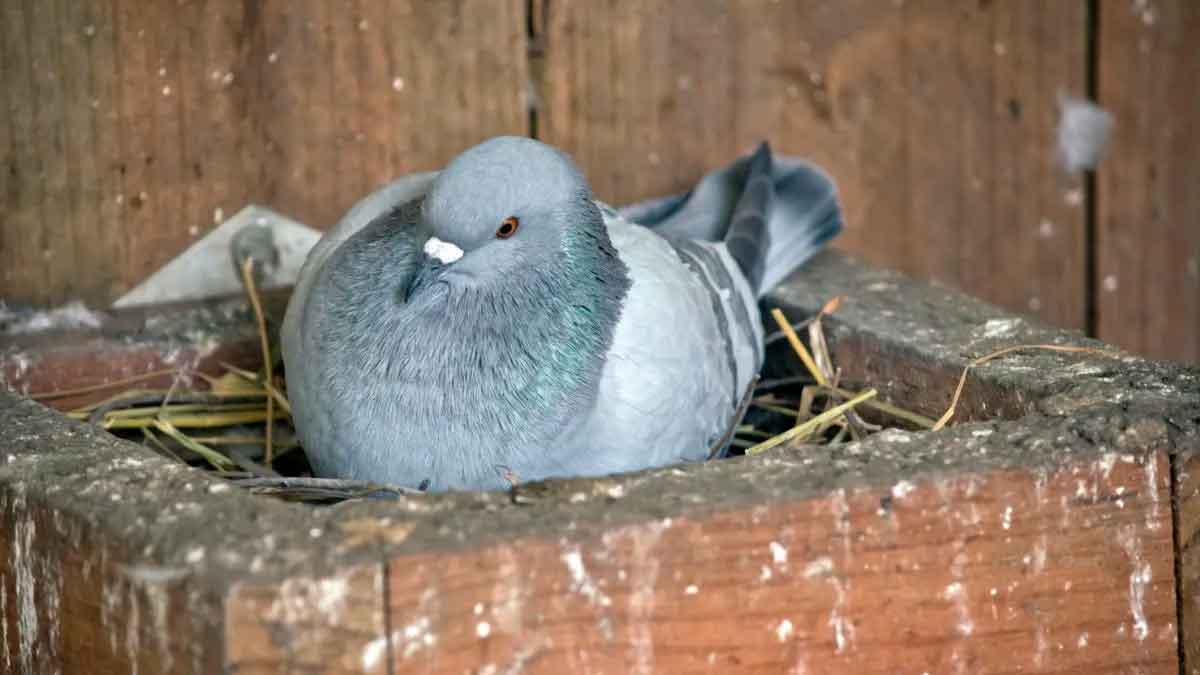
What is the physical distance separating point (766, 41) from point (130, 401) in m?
1.60

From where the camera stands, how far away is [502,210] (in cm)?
257

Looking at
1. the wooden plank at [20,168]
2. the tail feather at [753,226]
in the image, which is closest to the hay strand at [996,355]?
the tail feather at [753,226]

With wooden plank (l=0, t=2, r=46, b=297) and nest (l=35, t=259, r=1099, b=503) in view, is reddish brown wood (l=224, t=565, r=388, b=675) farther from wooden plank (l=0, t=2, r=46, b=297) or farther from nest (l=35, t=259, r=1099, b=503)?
wooden plank (l=0, t=2, r=46, b=297)

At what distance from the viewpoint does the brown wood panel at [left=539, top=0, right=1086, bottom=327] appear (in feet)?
12.2

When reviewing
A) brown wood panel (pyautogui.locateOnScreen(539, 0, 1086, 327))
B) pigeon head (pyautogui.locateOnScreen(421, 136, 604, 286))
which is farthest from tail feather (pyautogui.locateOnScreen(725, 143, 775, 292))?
pigeon head (pyautogui.locateOnScreen(421, 136, 604, 286))

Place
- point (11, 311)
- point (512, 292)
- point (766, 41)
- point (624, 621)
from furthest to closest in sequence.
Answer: point (766, 41) < point (11, 311) < point (512, 292) < point (624, 621)

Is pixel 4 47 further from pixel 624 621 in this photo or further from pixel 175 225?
pixel 624 621

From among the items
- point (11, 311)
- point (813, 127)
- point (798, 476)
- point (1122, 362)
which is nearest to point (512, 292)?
point (798, 476)

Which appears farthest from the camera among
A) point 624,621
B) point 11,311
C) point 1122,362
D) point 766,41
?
point 766,41

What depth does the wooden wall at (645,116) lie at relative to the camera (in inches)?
131

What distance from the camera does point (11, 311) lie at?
3.32 metres

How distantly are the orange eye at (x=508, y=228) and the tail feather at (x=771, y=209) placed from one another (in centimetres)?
91

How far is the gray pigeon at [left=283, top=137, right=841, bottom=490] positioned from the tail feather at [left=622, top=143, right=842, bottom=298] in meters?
0.72

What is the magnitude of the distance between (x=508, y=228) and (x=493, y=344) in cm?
18
